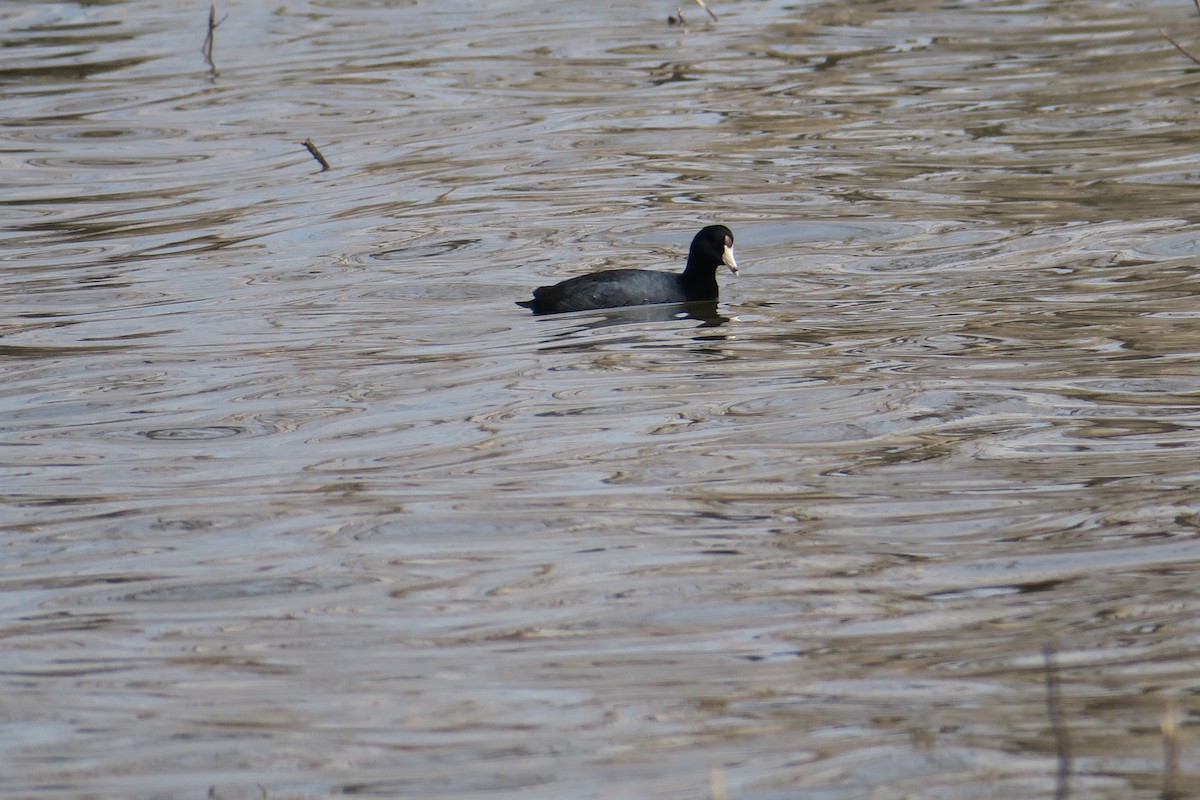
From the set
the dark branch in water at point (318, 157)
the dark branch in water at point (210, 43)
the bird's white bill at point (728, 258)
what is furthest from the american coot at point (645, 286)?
the dark branch in water at point (210, 43)

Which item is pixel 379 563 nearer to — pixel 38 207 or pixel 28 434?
pixel 28 434

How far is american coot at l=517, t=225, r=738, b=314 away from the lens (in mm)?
10297

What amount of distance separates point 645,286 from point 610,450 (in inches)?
126

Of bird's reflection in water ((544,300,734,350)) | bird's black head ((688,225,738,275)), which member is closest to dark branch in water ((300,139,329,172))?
bird's black head ((688,225,738,275))

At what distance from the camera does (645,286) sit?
10.6 m

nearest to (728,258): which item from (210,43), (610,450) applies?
(610,450)

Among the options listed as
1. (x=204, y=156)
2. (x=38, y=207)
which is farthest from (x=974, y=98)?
(x=38, y=207)

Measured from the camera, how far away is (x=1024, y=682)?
4836 mm

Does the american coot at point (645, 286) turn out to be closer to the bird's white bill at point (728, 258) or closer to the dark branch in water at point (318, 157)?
the bird's white bill at point (728, 258)

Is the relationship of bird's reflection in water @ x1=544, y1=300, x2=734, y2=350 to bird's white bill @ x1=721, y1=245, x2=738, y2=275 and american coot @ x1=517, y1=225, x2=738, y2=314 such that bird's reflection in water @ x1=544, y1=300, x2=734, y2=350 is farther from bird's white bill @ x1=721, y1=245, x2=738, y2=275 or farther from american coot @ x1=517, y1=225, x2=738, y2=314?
bird's white bill @ x1=721, y1=245, x2=738, y2=275

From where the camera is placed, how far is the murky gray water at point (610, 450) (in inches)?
186

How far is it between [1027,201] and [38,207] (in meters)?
7.24

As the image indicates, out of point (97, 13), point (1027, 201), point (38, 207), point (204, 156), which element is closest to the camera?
point (1027, 201)

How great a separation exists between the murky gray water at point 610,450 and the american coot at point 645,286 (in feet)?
0.46
